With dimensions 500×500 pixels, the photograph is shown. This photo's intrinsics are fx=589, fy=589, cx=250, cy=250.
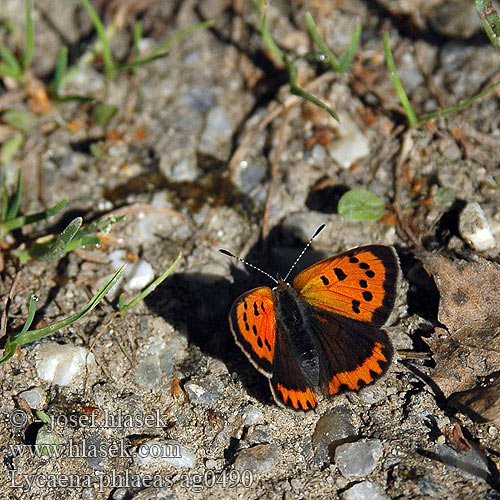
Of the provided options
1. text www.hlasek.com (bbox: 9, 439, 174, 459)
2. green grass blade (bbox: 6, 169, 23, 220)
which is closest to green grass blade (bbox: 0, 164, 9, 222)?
green grass blade (bbox: 6, 169, 23, 220)

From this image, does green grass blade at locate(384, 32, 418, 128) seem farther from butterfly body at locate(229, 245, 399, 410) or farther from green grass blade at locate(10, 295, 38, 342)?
green grass blade at locate(10, 295, 38, 342)

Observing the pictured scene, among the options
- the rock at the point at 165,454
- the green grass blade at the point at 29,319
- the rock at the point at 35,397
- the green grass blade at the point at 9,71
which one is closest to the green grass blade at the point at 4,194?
the green grass blade at the point at 9,71

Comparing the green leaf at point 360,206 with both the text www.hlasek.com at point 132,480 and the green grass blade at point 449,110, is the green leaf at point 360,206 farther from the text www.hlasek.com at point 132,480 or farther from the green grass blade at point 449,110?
the text www.hlasek.com at point 132,480

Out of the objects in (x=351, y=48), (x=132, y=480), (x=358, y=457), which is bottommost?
(x=132, y=480)

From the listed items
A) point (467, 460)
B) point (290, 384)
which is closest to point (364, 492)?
point (467, 460)

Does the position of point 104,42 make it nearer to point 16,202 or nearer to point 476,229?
point 16,202

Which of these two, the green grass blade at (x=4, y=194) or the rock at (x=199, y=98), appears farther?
the rock at (x=199, y=98)
